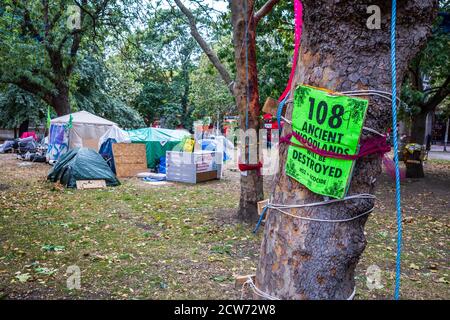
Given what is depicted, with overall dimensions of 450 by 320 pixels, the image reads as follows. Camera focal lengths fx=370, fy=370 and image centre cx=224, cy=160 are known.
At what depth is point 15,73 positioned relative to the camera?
15.4m

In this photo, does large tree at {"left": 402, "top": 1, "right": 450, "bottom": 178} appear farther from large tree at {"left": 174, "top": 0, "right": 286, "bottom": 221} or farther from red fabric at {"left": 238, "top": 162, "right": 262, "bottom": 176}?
red fabric at {"left": 238, "top": 162, "right": 262, "bottom": 176}

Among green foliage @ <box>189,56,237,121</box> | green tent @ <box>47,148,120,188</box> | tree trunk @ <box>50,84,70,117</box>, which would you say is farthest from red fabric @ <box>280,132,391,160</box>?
green foliage @ <box>189,56,237,121</box>

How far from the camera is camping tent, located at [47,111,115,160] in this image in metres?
16.1

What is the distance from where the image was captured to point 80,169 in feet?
36.9

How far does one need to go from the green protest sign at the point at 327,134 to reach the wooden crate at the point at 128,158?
494 inches

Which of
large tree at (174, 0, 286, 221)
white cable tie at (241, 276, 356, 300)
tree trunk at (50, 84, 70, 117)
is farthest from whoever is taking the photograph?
tree trunk at (50, 84, 70, 117)

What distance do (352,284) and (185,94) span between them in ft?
134

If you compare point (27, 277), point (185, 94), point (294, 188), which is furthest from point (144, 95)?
point (294, 188)

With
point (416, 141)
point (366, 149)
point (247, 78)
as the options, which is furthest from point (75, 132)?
point (366, 149)

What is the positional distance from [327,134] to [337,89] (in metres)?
0.24

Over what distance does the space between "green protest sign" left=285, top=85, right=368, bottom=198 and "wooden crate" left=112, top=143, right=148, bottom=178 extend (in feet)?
41.1

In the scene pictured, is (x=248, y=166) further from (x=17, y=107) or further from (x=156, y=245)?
(x=17, y=107)

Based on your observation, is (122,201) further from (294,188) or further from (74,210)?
(294,188)

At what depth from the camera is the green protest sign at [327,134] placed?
1820 mm
